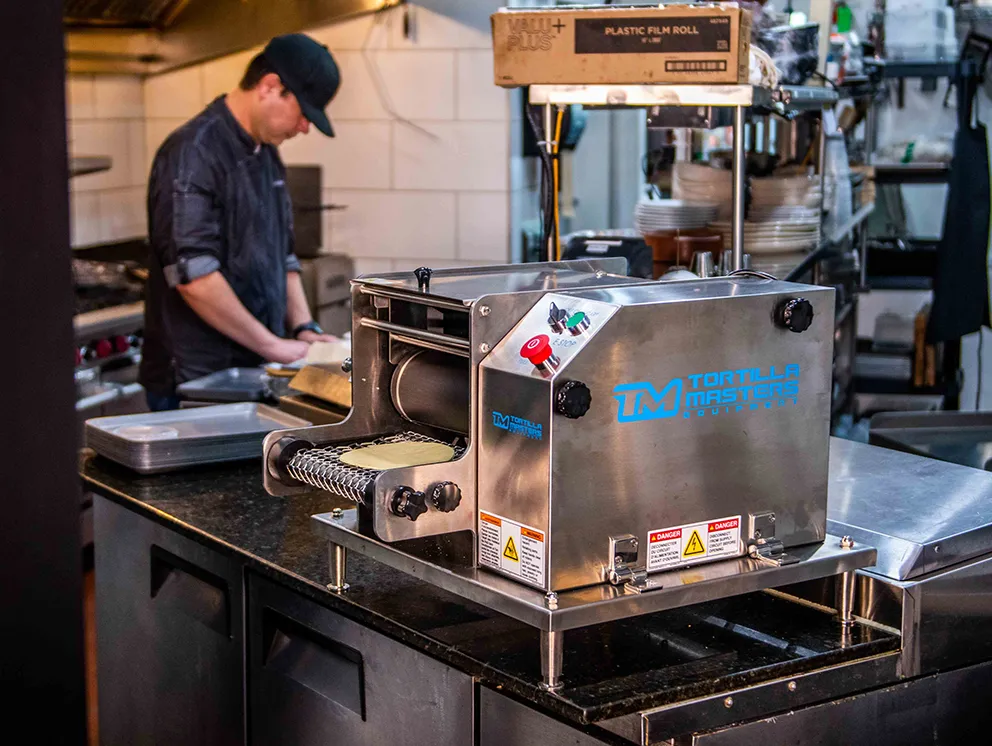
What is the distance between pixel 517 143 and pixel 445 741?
9.82 ft

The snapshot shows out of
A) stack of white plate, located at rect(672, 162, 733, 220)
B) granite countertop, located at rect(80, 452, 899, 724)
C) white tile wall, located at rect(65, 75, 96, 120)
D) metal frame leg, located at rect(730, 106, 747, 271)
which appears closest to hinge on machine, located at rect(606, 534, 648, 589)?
granite countertop, located at rect(80, 452, 899, 724)

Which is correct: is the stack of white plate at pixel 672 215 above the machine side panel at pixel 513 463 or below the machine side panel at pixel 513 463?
above

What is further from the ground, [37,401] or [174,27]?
[174,27]

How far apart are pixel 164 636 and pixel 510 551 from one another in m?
0.97

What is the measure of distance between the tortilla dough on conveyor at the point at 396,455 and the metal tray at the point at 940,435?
1.13m

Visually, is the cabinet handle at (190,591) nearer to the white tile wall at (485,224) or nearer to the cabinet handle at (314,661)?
the cabinet handle at (314,661)

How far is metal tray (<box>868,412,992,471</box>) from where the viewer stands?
2.28 metres

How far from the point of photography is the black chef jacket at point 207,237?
316 centimetres

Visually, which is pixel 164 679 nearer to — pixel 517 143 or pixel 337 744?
pixel 337 744

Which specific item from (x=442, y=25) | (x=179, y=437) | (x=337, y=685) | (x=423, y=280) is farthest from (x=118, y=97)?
(x=423, y=280)

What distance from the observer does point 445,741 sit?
5.00ft

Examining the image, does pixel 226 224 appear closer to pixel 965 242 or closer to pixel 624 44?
pixel 624 44

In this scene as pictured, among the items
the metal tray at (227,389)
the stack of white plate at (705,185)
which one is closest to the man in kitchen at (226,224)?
the metal tray at (227,389)

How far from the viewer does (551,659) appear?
1.31 metres
